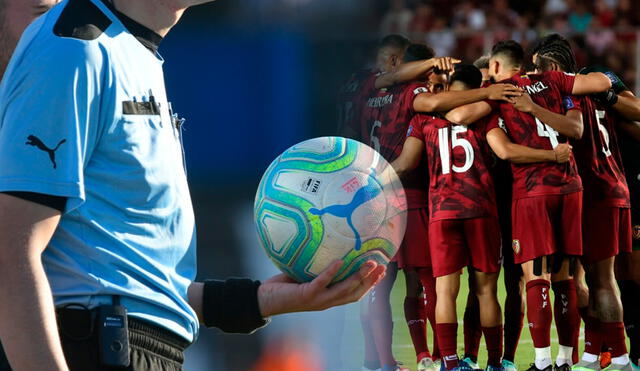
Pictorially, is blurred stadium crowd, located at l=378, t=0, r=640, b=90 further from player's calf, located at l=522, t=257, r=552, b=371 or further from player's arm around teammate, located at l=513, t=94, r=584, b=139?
player's calf, located at l=522, t=257, r=552, b=371

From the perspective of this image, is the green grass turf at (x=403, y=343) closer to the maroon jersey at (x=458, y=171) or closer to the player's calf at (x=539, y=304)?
the player's calf at (x=539, y=304)

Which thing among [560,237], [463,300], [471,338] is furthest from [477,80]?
[463,300]

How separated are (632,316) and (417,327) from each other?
1.55 m

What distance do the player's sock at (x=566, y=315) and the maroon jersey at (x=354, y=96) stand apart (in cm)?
195

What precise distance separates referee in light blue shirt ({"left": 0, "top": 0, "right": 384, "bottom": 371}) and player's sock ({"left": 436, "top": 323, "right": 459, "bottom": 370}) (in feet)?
15.5

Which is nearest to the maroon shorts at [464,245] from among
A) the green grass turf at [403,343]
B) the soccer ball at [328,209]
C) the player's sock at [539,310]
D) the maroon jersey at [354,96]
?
the player's sock at [539,310]

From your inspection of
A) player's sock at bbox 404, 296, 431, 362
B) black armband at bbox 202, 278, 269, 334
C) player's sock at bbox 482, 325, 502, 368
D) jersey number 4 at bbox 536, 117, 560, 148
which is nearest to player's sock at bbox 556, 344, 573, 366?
player's sock at bbox 482, 325, 502, 368

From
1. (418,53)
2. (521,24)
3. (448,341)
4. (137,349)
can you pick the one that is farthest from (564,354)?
(521,24)

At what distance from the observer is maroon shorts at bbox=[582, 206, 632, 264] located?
700cm

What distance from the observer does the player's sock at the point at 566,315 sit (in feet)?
22.9

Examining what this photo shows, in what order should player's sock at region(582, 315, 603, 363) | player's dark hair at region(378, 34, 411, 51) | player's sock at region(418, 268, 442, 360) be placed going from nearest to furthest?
player's sock at region(582, 315, 603, 363)
player's sock at region(418, 268, 442, 360)
player's dark hair at region(378, 34, 411, 51)

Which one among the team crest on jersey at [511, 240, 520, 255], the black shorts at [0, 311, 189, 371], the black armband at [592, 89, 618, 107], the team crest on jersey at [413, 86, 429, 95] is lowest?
the team crest on jersey at [511, 240, 520, 255]

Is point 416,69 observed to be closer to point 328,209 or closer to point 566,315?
point 566,315

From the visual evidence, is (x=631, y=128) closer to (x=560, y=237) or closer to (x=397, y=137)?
(x=560, y=237)
